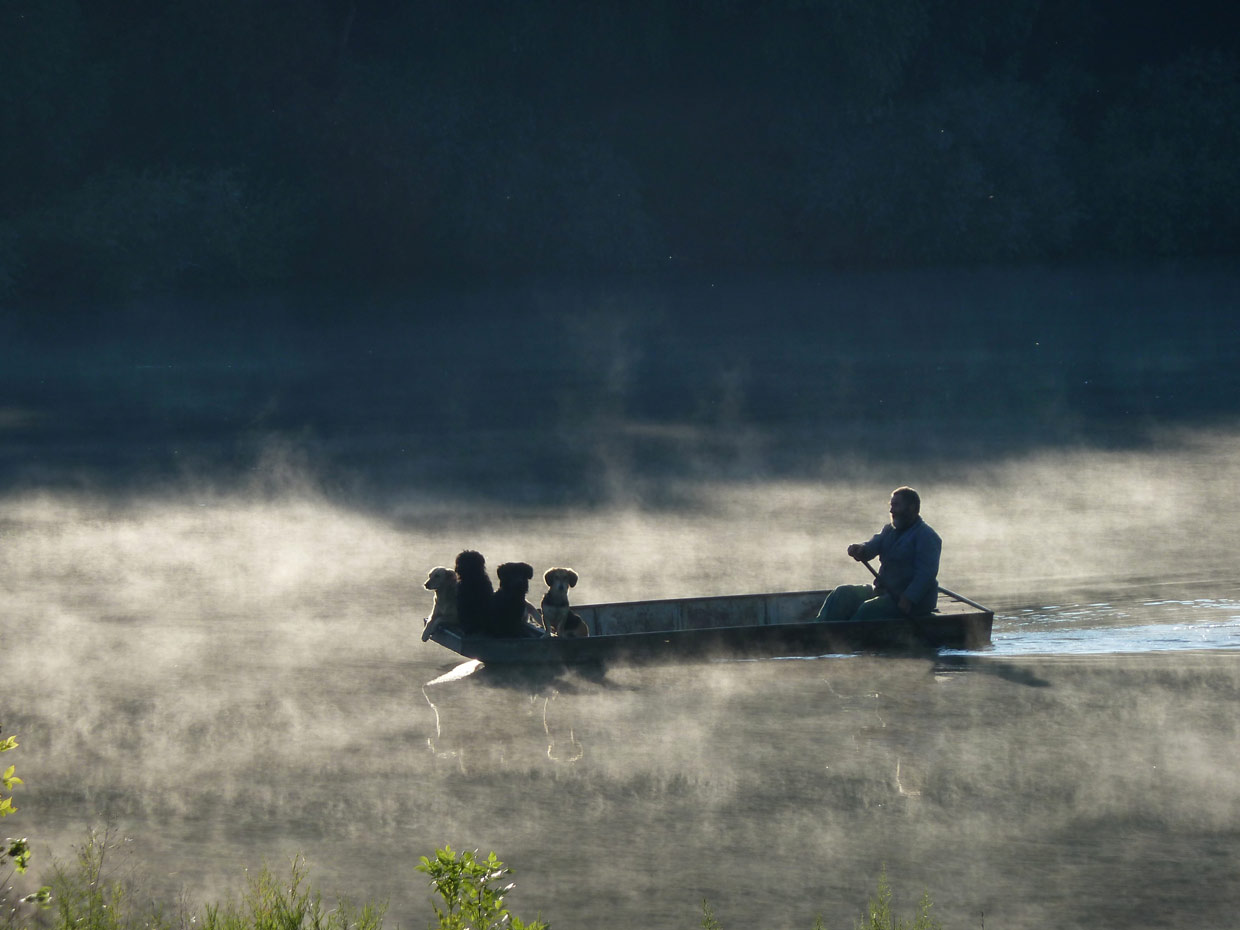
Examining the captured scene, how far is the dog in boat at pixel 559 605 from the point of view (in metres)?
14.7

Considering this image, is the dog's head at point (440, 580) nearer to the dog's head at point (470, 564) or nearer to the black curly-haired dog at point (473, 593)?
the black curly-haired dog at point (473, 593)

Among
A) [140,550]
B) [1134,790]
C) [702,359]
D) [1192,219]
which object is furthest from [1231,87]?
[1134,790]

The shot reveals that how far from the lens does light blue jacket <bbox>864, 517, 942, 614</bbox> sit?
1506cm

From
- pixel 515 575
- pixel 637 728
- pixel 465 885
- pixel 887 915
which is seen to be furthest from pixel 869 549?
pixel 465 885

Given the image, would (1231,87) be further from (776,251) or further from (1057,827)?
(1057,827)

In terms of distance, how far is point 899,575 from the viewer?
1529 centimetres

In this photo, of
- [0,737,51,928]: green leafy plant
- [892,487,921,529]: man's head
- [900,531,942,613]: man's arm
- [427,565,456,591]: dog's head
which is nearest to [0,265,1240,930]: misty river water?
[900,531,942,613]: man's arm

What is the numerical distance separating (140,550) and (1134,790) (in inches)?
475

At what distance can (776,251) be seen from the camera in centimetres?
6750

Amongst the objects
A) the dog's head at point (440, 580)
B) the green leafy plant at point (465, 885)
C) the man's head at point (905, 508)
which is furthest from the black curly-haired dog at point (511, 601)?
the green leafy plant at point (465, 885)

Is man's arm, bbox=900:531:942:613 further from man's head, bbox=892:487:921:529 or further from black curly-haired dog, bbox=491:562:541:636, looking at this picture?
black curly-haired dog, bbox=491:562:541:636

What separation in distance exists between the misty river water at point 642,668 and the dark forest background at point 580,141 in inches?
1092

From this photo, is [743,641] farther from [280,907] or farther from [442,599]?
[280,907]

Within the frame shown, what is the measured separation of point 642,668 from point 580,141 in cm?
5018
